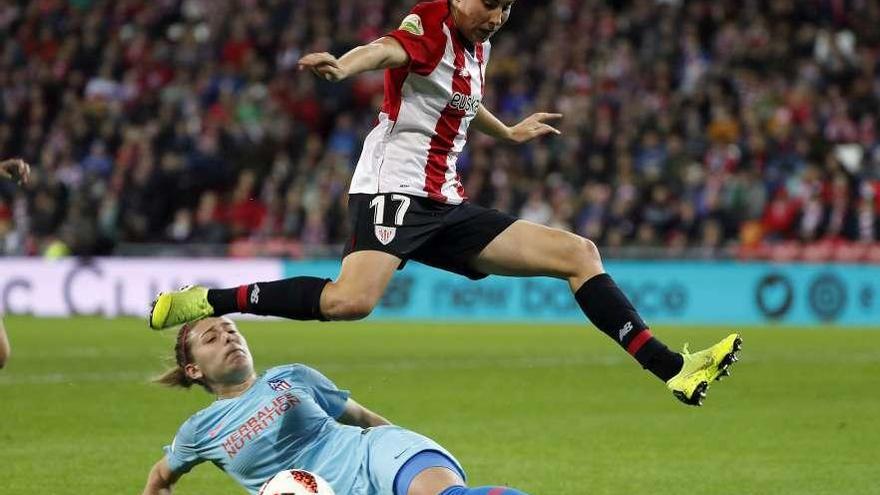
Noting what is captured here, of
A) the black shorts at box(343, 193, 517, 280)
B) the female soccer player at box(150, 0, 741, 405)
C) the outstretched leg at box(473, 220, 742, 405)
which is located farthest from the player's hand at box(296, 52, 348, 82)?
the outstretched leg at box(473, 220, 742, 405)

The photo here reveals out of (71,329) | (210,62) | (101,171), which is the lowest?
(71,329)

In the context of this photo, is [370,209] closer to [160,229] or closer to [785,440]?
[785,440]

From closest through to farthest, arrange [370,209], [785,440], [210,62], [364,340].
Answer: [370,209] < [785,440] < [364,340] < [210,62]

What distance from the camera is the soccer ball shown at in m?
5.12

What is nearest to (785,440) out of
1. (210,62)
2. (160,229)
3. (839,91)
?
(839,91)

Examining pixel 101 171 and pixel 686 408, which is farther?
pixel 101 171

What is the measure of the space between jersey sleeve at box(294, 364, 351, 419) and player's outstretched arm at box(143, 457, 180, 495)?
24.4 inches

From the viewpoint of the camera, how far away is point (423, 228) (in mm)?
7047

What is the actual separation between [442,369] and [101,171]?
12221 mm

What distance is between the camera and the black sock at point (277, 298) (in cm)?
683

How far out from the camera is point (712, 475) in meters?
7.81

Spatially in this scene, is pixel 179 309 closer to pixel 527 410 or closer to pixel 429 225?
pixel 429 225

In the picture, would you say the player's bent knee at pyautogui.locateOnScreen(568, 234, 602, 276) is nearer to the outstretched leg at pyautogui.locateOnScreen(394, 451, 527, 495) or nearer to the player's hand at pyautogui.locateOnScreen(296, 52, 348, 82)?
the player's hand at pyautogui.locateOnScreen(296, 52, 348, 82)

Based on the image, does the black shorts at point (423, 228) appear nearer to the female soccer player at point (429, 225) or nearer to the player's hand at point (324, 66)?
the female soccer player at point (429, 225)
